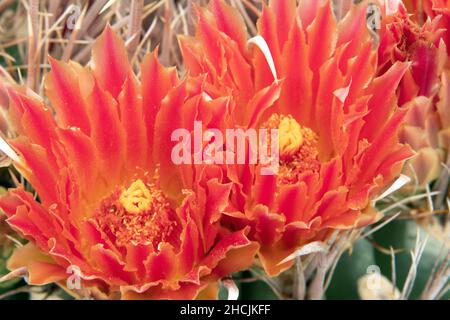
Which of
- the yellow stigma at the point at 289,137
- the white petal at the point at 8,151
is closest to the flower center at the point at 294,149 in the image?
the yellow stigma at the point at 289,137

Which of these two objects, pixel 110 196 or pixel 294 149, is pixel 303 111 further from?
pixel 110 196

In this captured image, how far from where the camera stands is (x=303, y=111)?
61 cm

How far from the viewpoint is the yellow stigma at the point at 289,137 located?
1.85ft

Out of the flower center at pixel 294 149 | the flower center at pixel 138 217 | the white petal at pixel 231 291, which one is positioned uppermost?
the flower center at pixel 294 149

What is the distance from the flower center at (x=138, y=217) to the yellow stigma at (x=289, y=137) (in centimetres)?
10

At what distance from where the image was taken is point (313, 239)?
0.54m

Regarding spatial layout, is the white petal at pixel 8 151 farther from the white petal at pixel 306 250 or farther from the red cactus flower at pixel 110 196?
the white petal at pixel 306 250

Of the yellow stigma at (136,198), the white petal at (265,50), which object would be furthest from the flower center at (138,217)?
the white petal at (265,50)

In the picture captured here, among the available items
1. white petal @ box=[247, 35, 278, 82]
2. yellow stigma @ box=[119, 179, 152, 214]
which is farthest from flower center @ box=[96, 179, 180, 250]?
white petal @ box=[247, 35, 278, 82]

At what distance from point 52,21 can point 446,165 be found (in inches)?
14.3

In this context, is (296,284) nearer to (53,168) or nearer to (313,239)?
(313,239)

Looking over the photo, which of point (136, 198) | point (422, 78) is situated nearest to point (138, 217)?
point (136, 198)

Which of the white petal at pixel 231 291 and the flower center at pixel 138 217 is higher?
the flower center at pixel 138 217
